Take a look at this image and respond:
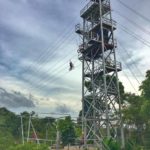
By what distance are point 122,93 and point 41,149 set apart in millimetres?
34266

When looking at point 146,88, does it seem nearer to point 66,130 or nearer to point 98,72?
point 98,72

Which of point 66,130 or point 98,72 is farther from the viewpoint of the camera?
point 66,130

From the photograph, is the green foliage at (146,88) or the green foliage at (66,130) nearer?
the green foliage at (146,88)

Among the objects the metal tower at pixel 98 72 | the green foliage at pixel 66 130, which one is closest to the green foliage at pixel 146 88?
the metal tower at pixel 98 72

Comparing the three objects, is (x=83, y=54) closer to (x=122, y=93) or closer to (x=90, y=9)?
(x=90, y=9)

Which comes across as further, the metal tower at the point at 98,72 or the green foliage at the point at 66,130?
the green foliage at the point at 66,130

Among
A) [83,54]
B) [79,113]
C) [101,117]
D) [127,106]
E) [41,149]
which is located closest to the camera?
[41,149]

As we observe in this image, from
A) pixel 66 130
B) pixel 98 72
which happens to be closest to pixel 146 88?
pixel 98 72

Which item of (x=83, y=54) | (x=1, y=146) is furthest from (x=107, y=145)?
(x=1, y=146)

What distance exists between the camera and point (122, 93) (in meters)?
62.6

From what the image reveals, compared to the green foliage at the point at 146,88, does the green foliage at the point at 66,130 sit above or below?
below

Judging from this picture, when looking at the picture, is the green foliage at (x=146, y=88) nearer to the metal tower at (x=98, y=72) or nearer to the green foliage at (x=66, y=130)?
the metal tower at (x=98, y=72)

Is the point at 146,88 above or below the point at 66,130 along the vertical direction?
above

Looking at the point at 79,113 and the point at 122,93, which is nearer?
the point at 122,93
